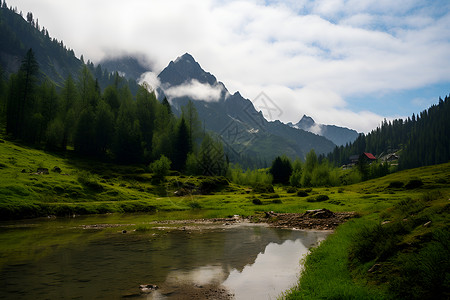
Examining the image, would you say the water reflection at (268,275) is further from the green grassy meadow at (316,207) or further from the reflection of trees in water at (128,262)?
the green grassy meadow at (316,207)

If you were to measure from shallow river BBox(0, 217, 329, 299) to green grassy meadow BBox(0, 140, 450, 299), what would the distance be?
4.72ft

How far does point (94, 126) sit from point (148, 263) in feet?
345

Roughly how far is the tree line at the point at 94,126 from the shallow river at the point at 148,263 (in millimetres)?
81154

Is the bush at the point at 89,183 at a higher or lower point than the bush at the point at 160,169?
lower

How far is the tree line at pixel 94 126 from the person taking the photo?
103438 mm

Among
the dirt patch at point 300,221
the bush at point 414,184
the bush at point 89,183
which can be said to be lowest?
the dirt patch at point 300,221

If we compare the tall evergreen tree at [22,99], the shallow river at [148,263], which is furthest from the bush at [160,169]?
the shallow river at [148,263]

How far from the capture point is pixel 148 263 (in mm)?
17734

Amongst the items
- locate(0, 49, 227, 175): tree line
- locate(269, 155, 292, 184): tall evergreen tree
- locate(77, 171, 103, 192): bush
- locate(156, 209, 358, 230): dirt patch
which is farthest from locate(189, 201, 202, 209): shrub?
locate(269, 155, 292, 184): tall evergreen tree

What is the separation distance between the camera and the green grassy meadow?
31.6 ft

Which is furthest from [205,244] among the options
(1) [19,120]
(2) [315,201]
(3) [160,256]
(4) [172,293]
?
(1) [19,120]

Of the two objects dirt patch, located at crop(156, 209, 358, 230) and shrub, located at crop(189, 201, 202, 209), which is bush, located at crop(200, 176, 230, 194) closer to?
shrub, located at crop(189, 201, 202, 209)

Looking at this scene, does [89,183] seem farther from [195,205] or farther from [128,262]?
[128,262]

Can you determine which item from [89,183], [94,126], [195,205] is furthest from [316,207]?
[94,126]
